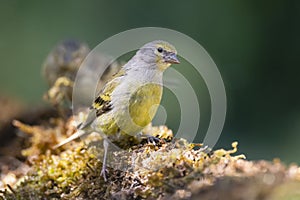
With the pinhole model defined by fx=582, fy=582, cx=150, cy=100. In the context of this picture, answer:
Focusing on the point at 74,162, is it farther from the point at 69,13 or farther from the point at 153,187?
the point at 69,13

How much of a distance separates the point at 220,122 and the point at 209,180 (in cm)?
214

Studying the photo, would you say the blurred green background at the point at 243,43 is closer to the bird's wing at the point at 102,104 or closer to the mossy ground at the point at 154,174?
the bird's wing at the point at 102,104

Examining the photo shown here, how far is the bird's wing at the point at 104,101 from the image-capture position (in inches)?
105

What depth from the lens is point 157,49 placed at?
2.67 metres

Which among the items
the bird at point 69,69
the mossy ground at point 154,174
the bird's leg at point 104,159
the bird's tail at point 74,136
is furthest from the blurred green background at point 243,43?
the mossy ground at point 154,174

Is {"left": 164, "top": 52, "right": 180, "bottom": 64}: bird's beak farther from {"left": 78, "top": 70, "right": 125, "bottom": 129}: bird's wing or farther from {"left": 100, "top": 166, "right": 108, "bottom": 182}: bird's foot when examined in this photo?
{"left": 100, "top": 166, "right": 108, "bottom": 182}: bird's foot

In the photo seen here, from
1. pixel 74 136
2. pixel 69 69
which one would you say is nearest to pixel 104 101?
pixel 74 136

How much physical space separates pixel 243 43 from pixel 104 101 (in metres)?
2.97

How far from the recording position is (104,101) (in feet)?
8.91

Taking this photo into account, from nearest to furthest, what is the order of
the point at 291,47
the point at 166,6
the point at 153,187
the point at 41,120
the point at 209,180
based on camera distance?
1. the point at 209,180
2. the point at 153,187
3. the point at 41,120
4. the point at 291,47
5. the point at 166,6

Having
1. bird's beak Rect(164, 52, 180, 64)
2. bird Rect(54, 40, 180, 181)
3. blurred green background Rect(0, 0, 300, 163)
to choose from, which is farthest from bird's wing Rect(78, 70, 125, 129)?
blurred green background Rect(0, 0, 300, 163)

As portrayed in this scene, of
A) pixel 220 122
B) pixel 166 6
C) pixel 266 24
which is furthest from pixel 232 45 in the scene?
pixel 220 122

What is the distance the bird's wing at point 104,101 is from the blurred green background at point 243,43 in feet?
5.15

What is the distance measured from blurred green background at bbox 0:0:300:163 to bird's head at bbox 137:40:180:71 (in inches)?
59.6
